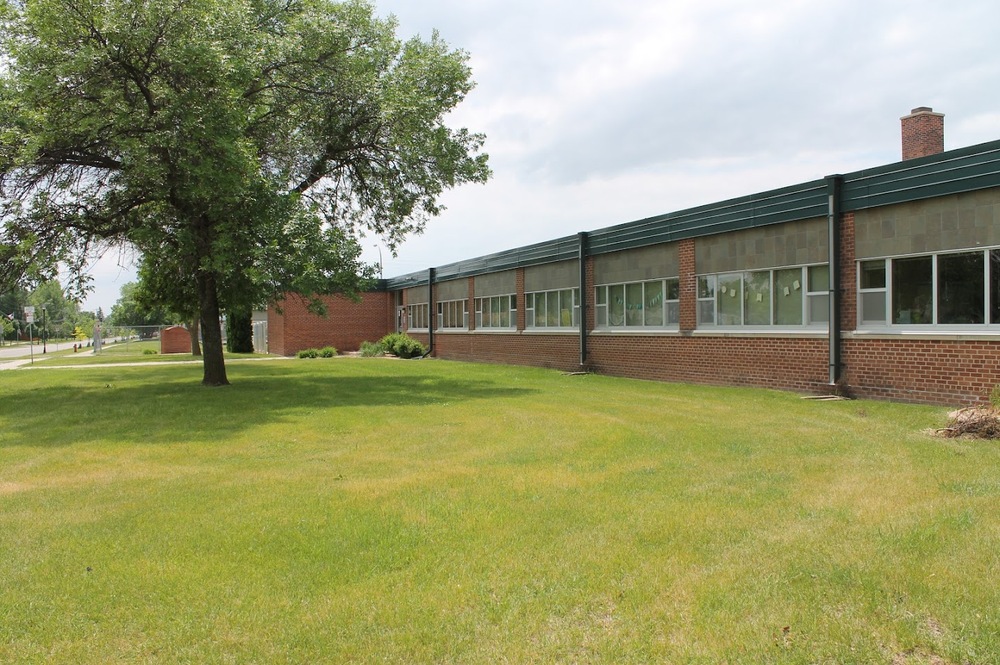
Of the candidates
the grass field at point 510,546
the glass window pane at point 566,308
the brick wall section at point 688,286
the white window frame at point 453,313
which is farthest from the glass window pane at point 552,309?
the grass field at point 510,546

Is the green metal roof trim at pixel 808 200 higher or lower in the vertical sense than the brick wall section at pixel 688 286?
higher

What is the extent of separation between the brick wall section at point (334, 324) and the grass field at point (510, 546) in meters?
31.0

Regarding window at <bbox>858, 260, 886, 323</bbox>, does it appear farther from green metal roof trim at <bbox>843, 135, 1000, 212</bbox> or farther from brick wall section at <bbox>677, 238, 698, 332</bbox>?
brick wall section at <bbox>677, 238, 698, 332</bbox>

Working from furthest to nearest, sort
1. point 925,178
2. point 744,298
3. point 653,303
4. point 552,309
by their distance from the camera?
1. point 552,309
2. point 653,303
3. point 744,298
4. point 925,178

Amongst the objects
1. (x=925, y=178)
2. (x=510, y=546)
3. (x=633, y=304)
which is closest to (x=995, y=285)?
(x=925, y=178)

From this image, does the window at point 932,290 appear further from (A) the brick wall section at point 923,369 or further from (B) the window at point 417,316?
(B) the window at point 417,316

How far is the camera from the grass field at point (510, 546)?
3.98 meters

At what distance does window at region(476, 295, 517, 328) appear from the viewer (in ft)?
98.8

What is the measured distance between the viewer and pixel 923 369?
13.9m

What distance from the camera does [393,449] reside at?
9.94 meters

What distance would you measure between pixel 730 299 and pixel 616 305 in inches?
197

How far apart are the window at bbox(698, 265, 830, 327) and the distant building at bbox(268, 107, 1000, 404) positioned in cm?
3

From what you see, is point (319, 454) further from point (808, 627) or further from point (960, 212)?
point (960, 212)

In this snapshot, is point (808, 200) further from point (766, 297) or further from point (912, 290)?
point (912, 290)
